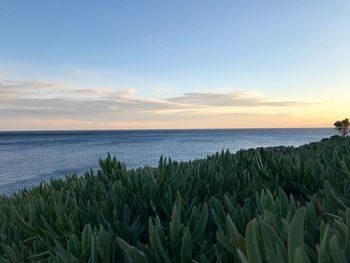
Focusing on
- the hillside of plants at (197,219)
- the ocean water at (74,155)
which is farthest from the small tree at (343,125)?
the hillside of plants at (197,219)

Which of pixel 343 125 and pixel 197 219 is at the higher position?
pixel 343 125

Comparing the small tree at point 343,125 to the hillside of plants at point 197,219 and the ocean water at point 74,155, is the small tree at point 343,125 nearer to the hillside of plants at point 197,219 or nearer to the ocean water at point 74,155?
the ocean water at point 74,155

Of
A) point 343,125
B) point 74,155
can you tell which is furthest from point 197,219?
point 74,155

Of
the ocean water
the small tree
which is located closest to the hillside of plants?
the ocean water

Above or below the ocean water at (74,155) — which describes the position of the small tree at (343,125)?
above

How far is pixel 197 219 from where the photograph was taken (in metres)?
2.03

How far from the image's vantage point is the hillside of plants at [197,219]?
3.89ft

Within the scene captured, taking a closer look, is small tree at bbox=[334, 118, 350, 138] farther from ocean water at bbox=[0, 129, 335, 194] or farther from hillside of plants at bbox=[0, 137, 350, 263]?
hillside of plants at bbox=[0, 137, 350, 263]

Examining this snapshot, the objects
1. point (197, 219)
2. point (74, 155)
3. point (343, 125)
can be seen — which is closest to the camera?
point (197, 219)

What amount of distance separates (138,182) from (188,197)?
0.38m

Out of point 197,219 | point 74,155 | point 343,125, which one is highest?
point 343,125

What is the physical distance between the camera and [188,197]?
2.93 m

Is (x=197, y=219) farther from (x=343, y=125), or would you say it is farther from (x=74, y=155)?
(x=74, y=155)

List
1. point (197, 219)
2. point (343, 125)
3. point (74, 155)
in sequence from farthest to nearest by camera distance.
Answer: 1. point (74, 155)
2. point (343, 125)
3. point (197, 219)
